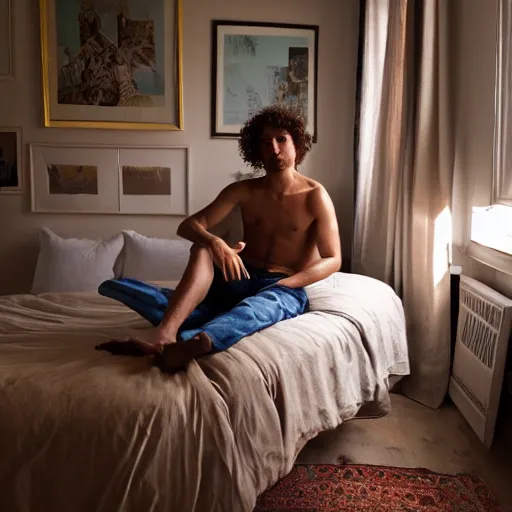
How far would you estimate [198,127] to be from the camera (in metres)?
3.89

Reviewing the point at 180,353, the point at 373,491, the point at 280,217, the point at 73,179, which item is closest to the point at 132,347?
the point at 180,353

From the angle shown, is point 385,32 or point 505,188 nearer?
point 505,188

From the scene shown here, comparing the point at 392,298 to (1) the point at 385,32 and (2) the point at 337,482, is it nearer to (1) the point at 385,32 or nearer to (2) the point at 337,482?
(2) the point at 337,482

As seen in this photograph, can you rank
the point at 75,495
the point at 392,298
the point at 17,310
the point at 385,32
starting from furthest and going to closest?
the point at 385,32 → the point at 392,298 → the point at 17,310 → the point at 75,495

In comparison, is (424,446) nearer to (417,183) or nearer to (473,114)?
(417,183)

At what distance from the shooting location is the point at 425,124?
285 centimetres

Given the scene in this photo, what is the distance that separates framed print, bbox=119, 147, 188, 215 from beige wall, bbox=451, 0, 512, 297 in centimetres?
176

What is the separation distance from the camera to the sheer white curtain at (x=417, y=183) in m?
2.82

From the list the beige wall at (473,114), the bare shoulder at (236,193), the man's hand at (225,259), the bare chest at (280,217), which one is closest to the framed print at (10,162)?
the bare shoulder at (236,193)

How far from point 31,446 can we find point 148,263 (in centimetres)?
218

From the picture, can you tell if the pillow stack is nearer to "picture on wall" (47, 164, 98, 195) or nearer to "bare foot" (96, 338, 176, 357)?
"picture on wall" (47, 164, 98, 195)

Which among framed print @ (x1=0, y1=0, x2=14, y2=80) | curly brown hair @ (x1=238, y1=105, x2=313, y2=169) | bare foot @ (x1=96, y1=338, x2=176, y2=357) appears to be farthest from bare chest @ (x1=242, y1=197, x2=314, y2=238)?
framed print @ (x1=0, y1=0, x2=14, y2=80)

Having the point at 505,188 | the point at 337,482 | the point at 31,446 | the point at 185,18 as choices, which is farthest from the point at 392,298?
the point at 185,18

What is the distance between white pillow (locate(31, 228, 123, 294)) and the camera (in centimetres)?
357
